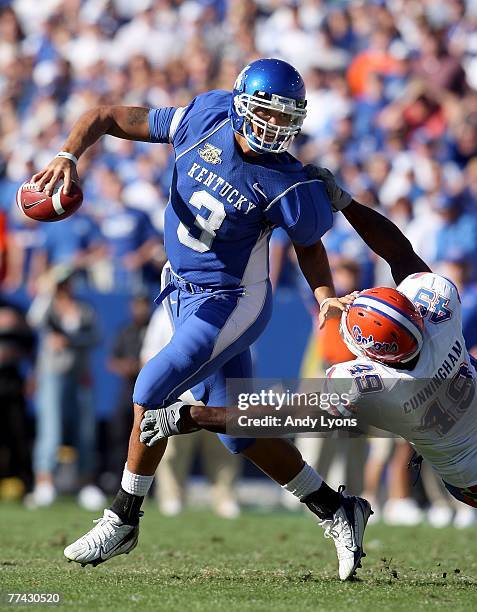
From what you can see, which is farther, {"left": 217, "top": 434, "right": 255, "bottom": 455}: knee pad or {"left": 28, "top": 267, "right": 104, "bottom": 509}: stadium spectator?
{"left": 28, "top": 267, "right": 104, "bottom": 509}: stadium spectator

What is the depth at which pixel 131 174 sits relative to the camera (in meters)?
11.8

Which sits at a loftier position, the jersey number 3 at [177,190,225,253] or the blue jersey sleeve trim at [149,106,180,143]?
the blue jersey sleeve trim at [149,106,180,143]

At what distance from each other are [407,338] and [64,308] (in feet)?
18.9

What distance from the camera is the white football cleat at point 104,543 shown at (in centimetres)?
502

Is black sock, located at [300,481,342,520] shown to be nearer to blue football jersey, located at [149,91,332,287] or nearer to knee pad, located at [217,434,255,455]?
knee pad, located at [217,434,255,455]

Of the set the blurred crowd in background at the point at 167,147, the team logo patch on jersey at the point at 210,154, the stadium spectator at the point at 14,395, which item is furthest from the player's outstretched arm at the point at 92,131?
the stadium spectator at the point at 14,395

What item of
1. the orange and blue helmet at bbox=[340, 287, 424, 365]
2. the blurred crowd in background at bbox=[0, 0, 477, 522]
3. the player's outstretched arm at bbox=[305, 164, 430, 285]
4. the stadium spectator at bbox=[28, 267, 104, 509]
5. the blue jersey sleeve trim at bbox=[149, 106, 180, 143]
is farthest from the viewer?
the blurred crowd in background at bbox=[0, 0, 477, 522]

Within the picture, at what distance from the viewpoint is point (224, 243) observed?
504cm

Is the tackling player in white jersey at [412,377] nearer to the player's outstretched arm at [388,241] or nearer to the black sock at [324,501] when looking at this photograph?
the player's outstretched arm at [388,241]

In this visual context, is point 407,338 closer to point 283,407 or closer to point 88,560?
point 283,407

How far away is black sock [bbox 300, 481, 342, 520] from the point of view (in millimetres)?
5203

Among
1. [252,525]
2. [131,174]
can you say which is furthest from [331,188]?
[131,174]

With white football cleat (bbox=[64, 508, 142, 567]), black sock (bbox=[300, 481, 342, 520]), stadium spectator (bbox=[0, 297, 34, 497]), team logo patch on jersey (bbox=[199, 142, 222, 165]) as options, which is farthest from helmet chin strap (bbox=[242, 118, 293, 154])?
stadium spectator (bbox=[0, 297, 34, 497])

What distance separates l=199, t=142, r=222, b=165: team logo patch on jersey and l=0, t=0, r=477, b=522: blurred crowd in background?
3.97 metres
